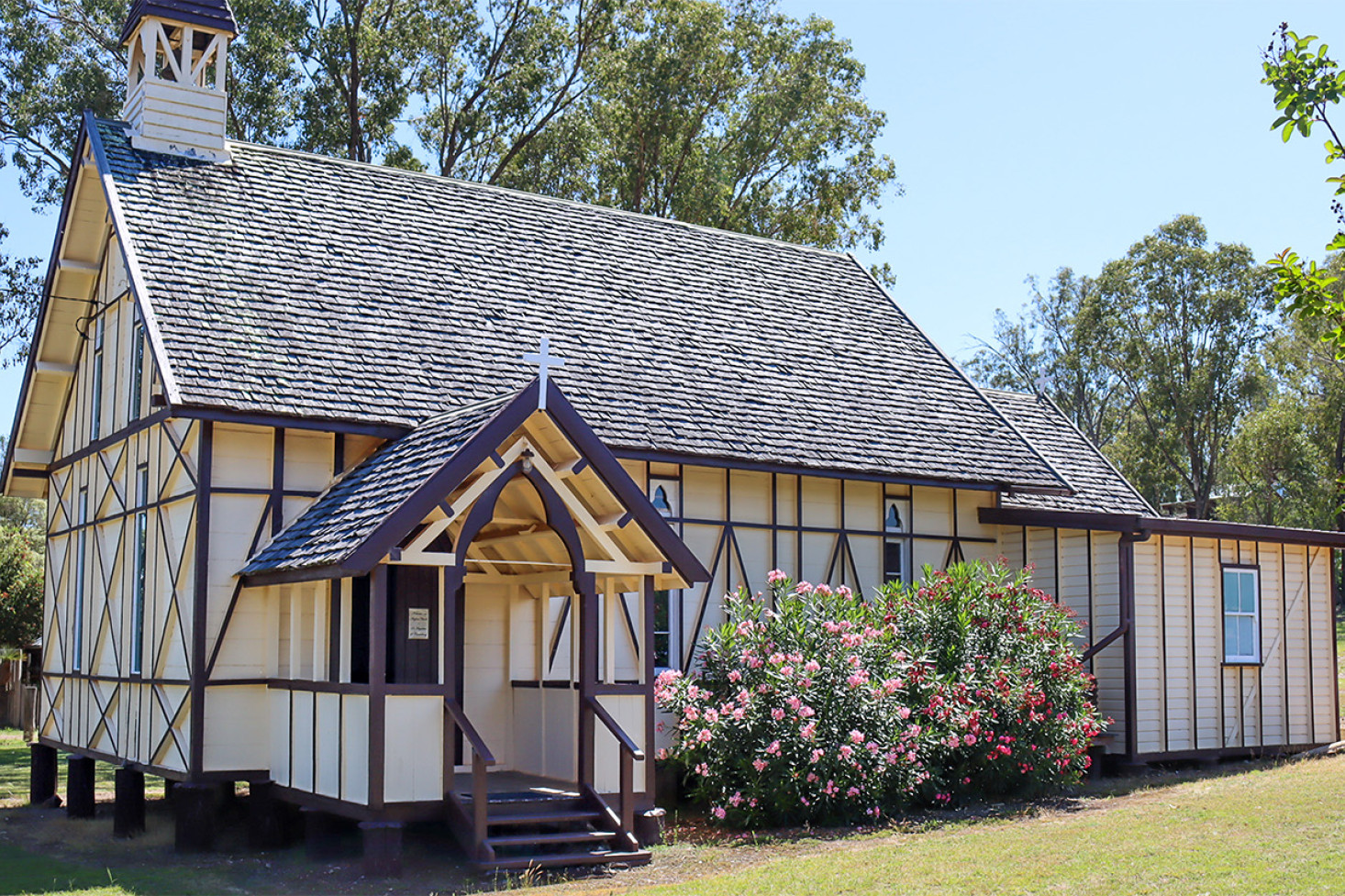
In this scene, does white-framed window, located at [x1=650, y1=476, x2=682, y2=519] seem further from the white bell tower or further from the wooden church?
the white bell tower

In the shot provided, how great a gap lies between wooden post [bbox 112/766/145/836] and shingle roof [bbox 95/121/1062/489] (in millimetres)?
5115

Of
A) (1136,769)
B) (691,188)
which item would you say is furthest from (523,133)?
(1136,769)

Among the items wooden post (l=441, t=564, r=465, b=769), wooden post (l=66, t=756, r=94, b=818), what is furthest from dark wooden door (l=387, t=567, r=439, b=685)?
wooden post (l=66, t=756, r=94, b=818)

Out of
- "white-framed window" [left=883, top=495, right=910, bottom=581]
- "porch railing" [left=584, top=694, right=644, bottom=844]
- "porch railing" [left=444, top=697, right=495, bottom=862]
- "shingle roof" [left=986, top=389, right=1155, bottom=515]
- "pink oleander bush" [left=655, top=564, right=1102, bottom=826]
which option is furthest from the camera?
"shingle roof" [left=986, top=389, right=1155, bottom=515]

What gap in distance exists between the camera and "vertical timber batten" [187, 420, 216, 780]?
15.0 meters

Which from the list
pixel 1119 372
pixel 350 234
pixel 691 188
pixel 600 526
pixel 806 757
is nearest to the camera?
pixel 600 526

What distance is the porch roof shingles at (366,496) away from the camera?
42.9 ft

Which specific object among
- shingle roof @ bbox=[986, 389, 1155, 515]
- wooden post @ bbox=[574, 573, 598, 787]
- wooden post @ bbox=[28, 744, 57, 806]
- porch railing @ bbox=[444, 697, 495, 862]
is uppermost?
shingle roof @ bbox=[986, 389, 1155, 515]

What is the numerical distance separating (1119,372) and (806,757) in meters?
45.4

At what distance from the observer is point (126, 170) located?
1853 centimetres

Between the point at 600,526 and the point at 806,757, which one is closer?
the point at 600,526

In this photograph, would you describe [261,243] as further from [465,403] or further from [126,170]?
[465,403]

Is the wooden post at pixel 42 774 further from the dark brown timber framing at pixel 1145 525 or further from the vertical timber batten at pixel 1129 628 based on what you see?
the vertical timber batten at pixel 1129 628

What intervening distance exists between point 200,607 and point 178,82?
8516 mm
